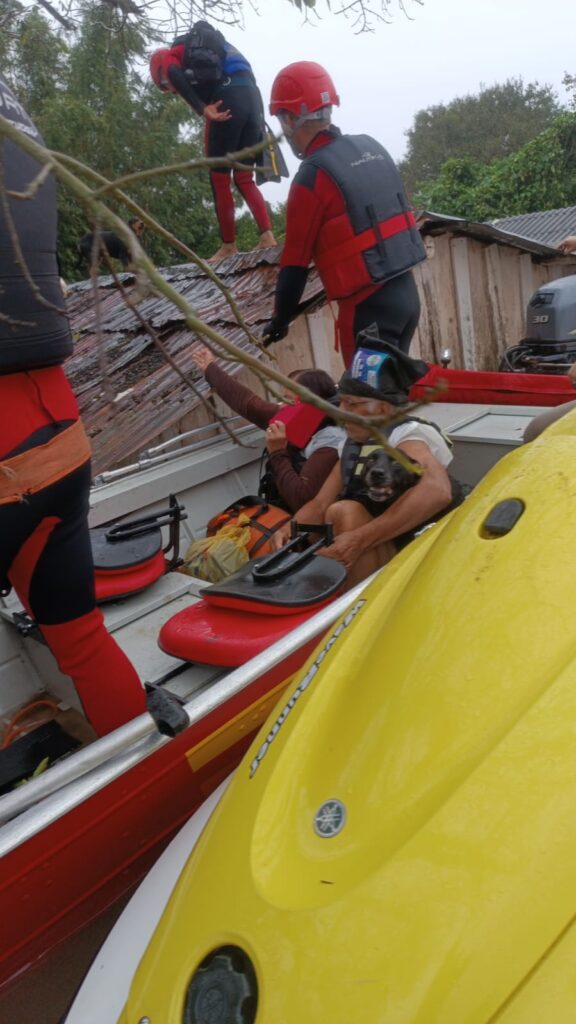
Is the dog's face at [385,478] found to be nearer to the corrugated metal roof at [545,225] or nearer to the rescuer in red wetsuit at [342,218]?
the rescuer in red wetsuit at [342,218]

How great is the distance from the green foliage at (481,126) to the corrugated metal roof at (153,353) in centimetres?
3843

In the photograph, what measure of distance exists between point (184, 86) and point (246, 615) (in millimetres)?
4152

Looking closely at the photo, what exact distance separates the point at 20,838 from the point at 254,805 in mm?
499

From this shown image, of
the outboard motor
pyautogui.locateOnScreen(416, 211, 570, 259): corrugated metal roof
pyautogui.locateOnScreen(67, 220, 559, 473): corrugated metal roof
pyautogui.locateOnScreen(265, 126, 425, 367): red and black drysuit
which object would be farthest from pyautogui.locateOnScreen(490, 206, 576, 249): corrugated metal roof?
pyautogui.locateOnScreen(265, 126, 425, 367): red and black drysuit

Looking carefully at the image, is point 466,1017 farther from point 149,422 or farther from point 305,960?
point 149,422

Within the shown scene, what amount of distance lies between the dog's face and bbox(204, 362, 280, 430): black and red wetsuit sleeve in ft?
3.87

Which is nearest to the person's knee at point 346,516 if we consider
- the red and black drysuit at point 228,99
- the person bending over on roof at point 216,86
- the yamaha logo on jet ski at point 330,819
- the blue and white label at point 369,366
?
the blue and white label at point 369,366

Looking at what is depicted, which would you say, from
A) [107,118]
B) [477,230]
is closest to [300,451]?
[477,230]

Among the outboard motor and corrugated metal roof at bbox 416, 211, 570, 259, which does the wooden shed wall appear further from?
the outboard motor

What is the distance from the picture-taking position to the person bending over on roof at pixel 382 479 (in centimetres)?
251

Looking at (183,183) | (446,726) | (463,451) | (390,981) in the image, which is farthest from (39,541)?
(183,183)

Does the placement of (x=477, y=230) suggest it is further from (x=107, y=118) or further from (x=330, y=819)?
(x=107, y=118)

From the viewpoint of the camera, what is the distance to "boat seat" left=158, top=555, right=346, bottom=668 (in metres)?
1.97

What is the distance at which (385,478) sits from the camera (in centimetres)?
251
